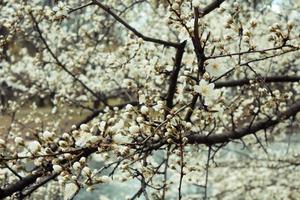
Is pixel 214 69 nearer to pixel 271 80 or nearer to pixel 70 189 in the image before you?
pixel 70 189

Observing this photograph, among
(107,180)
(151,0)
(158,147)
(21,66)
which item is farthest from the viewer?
(21,66)

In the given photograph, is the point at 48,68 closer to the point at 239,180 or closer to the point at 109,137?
the point at 239,180

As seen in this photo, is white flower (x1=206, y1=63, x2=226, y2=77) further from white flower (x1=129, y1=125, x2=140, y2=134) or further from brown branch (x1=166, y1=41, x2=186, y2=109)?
brown branch (x1=166, y1=41, x2=186, y2=109)

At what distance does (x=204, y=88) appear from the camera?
97.1 inches

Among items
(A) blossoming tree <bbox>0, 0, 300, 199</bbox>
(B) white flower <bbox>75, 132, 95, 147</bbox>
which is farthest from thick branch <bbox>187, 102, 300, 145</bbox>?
(B) white flower <bbox>75, 132, 95, 147</bbox>

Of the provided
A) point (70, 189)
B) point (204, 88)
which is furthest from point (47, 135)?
point (204, 88)

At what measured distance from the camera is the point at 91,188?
233 cm

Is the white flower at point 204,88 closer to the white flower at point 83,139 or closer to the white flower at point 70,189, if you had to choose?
the white flower at point 83,139

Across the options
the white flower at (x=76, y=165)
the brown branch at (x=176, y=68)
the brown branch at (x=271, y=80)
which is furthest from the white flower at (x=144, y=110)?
the brown branch at (x=271, y=80)

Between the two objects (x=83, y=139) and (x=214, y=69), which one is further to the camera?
(x=214, y=69)

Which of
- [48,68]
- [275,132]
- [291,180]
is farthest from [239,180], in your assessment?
[48,68]

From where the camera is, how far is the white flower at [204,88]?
2.45 meters

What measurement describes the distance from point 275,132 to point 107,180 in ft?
19.7

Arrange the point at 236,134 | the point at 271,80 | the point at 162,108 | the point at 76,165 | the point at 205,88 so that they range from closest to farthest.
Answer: the point at 76,165
the point at 205,88
the point at 162,108
the point at 236,134
the point at 271,80
